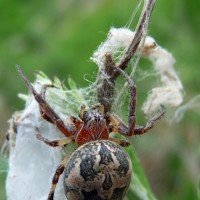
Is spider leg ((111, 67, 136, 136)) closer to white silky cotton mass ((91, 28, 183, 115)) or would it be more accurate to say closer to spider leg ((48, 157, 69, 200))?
white silky cotton mass ((91, 28, 183, 115))

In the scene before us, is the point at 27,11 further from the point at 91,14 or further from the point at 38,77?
the point at 38,77

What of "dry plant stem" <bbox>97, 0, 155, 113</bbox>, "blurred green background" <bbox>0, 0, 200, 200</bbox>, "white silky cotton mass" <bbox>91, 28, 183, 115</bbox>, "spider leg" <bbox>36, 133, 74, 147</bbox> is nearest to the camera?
"dry plant stem" <bbox>97, 0, 155, 113</bbox>

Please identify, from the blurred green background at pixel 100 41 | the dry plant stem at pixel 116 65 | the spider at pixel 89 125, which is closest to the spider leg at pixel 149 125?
the spider at pixel 89 125

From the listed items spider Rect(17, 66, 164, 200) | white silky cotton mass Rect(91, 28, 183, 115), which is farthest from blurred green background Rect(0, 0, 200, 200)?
spider Rect(17, 66, 164, 200)

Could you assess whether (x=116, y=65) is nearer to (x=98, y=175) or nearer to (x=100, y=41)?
(x=98, y=175)

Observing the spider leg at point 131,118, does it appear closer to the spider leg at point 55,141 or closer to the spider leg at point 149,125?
the spider leg at point 149,125

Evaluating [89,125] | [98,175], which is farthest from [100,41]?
[98,175]

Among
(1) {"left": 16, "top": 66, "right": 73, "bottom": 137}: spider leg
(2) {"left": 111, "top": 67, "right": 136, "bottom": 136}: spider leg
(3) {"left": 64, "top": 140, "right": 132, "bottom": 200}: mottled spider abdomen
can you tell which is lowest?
(3) {"left": 64, "top": 140, "right": 132, "bottom": 200}: mottled spider abdomen

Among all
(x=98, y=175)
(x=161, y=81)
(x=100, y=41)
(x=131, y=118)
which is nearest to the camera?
(x=98, y=175)
